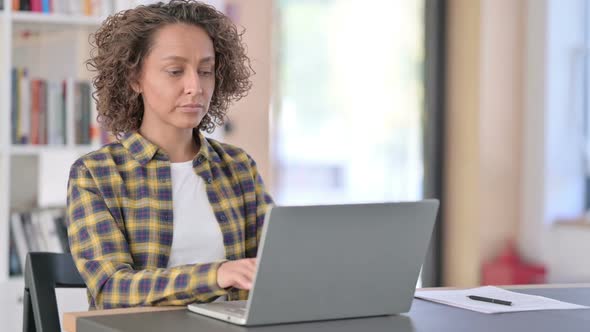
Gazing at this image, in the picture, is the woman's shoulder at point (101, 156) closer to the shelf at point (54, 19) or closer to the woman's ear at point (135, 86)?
the woman's ear at point (135, 86)

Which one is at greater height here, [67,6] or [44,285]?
[67,6]

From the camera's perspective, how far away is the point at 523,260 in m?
4.64

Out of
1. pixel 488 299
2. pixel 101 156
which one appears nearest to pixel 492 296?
pixel 488 299

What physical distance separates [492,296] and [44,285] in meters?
0.75

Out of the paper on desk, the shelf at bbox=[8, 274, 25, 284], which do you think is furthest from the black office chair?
the shelf at bbox=[8, 274, 25, 284]

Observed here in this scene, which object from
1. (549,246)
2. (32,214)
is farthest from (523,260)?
(32,214)

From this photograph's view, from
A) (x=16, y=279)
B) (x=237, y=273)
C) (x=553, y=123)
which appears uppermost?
(x=553, y=123)

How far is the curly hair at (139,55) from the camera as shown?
199 centimetres

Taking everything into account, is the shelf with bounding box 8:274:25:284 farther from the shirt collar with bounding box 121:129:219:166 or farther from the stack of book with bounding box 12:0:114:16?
the shirt collar with bounding box 121:129:219:166

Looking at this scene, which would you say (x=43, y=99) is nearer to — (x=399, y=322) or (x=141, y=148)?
(x=141, y=148)

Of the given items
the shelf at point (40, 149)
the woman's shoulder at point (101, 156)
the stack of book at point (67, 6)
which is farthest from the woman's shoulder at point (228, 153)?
the stack of book at point (67, 6)

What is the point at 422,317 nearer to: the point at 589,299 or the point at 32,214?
the point at 589,299

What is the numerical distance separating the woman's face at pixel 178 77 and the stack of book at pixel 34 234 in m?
1.30

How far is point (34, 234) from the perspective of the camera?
3.18 metres
